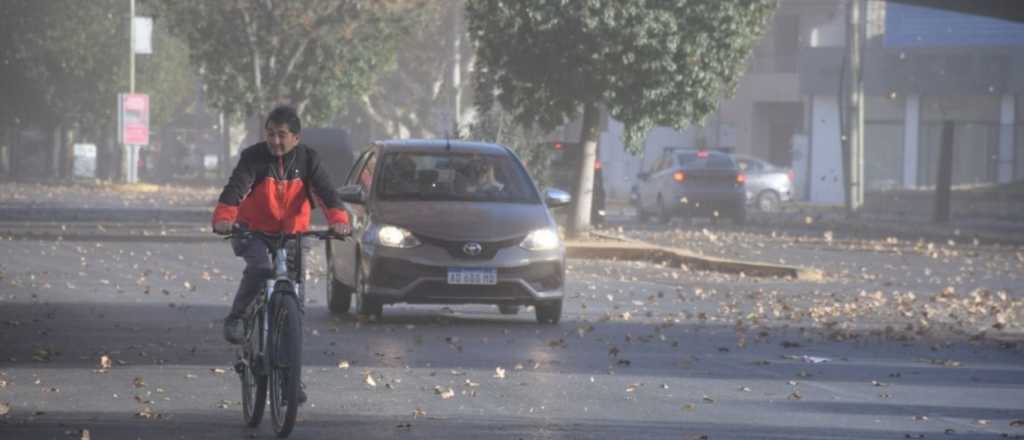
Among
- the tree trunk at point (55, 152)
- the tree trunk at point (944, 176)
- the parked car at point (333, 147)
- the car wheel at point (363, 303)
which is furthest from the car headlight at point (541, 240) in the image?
the tree trunk at point (55, 152)

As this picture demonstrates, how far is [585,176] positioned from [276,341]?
22052mm

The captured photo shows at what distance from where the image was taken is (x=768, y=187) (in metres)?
55.4

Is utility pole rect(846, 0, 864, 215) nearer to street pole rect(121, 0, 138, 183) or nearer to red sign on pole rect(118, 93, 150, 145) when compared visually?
street pole rect(121, 0, 138, 183)

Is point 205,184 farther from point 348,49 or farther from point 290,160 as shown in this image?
point 290,160

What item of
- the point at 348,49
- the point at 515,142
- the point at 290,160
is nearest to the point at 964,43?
the point at 348,49

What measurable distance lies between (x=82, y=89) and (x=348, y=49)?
3306 cm

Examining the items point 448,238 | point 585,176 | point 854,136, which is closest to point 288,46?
point 854,136

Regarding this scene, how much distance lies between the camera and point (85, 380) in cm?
1258

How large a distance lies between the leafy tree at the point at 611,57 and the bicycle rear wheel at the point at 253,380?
772 inches

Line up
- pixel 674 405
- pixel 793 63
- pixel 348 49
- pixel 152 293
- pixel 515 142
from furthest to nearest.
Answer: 1. pixel 793 63
2. pixel 348 49
3. pixel 515 142
4. pixel 152 293
5. pixel 674 405

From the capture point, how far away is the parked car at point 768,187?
182 feet

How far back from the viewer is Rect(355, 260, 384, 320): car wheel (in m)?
17.3

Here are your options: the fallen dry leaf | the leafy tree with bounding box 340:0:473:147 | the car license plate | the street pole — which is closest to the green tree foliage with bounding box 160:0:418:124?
the leafy tree with bounding box 340:0:473:147

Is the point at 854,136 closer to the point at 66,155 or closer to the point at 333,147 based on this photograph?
the point at 333,147
